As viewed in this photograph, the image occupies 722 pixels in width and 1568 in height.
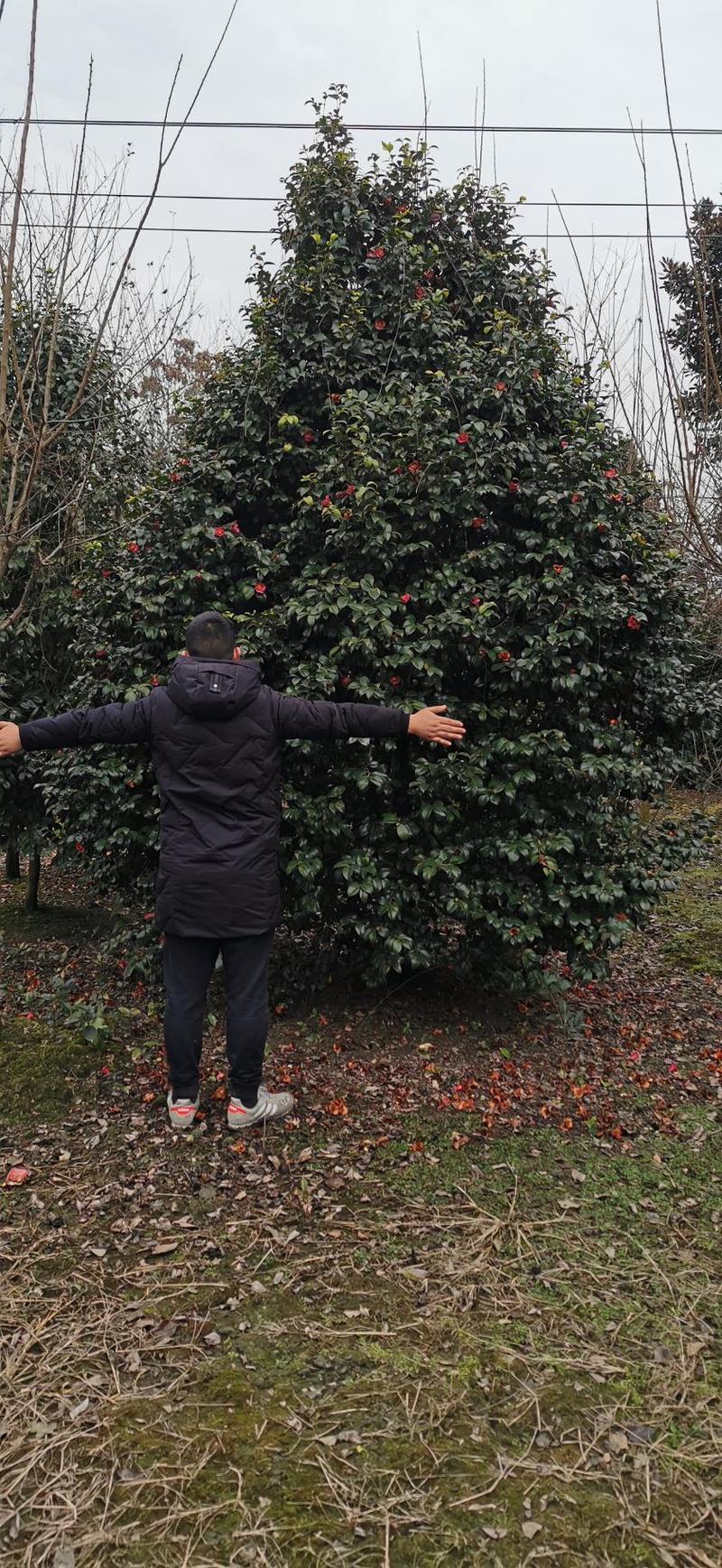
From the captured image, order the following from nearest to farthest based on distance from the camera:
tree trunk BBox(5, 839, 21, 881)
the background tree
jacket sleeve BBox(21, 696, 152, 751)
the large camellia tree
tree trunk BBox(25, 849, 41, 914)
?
jacket sleeve BBox(21, 696, 152, 751)
the large camellia tree
the background tree
tree trunk BBox(25, 849, 41, 914)
tree trunk BBox(5, 839, 21, 881)

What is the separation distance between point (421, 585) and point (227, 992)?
6.84 ft

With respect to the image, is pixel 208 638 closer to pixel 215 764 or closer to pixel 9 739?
pixel 215 764

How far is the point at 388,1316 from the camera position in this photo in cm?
292

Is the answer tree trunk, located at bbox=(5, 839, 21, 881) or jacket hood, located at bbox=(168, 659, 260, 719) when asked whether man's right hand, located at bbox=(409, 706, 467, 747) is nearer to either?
jacket hood, located at bbox=(168, 659, 260, 719)

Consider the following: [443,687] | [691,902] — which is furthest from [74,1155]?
[691,902]

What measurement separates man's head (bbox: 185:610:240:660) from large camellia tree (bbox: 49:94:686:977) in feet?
1.96

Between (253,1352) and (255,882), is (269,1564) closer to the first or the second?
(253,1352)

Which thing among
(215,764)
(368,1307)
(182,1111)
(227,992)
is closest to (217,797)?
(215,764)

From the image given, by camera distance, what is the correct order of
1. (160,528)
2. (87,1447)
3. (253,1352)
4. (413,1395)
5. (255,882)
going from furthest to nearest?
(160,528)
(255,882)
(253,1352)
(413,1395)
(87,1447)

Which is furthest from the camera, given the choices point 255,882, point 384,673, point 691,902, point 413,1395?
point 691,902

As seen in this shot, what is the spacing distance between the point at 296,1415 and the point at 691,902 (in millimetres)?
6283

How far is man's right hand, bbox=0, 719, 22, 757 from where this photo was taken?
3.60 metres

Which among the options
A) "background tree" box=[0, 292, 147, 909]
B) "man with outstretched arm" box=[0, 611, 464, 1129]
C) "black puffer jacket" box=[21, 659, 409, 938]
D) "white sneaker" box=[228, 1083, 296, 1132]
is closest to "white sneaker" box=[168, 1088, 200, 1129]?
"man with outstretched arm" box=[0, 611, 464, 1129]

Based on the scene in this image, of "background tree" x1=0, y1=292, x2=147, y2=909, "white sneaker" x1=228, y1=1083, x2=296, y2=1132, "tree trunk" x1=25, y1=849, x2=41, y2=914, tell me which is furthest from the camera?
"tree trunk" x1=25, y1=849, x2=41, y2=914
